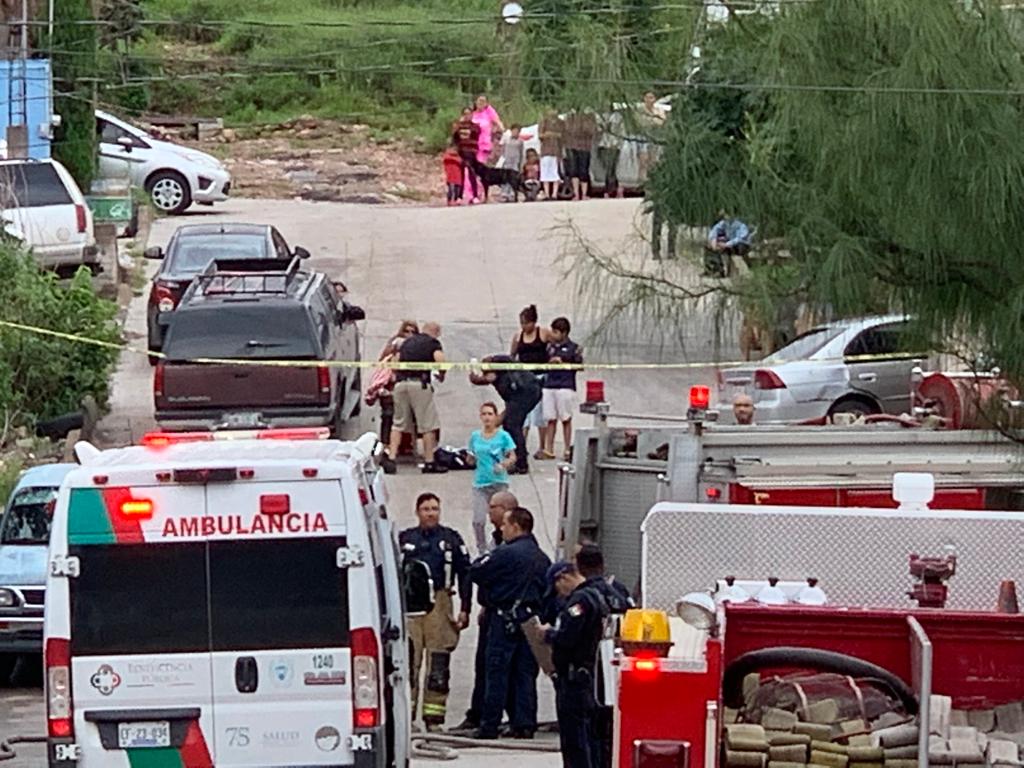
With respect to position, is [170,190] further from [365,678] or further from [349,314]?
[365,678]

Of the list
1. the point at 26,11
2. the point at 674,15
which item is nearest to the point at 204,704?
the point at 674,15

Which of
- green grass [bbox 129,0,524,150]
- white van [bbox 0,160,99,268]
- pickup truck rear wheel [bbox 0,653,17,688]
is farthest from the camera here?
green grass [bbox 129,0,524,150]

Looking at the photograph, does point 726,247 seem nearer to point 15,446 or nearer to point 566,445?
point 566,445

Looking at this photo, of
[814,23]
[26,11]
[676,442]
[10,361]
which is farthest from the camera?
[26,11]

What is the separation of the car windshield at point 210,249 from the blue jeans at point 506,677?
12.9 metres

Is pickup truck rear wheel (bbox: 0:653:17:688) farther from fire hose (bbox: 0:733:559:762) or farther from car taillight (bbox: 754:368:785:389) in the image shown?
car taillight (bbox: 754:368:785:389)

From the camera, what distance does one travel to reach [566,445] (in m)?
21.7

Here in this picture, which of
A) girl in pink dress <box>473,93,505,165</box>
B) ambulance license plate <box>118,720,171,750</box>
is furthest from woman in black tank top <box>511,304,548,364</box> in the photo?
girl in pink dress <box>473,93,505,165</box>

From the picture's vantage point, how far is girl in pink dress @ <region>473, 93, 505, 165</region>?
1479 inches

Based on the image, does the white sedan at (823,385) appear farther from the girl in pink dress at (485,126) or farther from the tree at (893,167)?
the girl in pink dress at (485,126)

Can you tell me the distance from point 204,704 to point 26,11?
25.9 meters

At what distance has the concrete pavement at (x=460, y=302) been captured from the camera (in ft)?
48.4

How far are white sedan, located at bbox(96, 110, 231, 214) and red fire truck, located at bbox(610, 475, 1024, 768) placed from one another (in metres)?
28.0

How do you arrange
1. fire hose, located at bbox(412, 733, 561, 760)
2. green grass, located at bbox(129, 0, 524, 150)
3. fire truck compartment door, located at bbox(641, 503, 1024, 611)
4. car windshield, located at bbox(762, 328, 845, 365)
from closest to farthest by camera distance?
fire truck compartment door, located at bbox(641, 503, 1024, 611)
fire hose, located at bbox(412, 733, 561, 760)
car windshield, located at bbox(762, 328, 845, 365)
green grass, located at bbox(129, 0, 524, 150)
